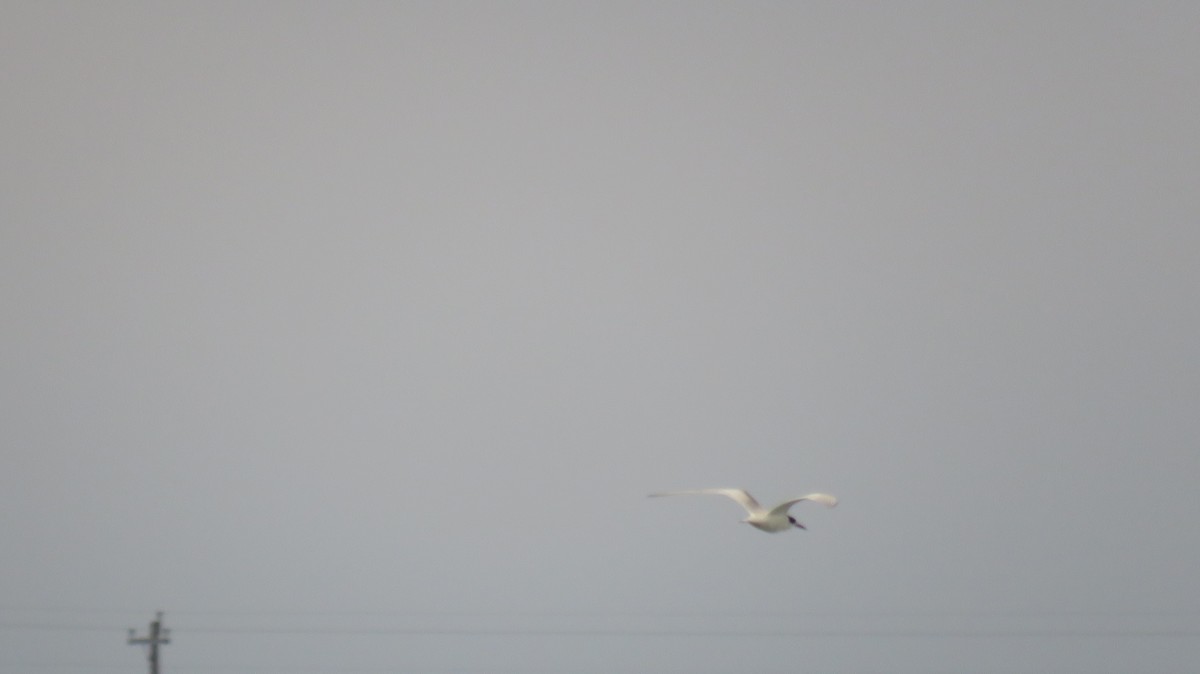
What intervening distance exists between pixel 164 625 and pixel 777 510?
13.2 metres

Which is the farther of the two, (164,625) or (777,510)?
(164,625)

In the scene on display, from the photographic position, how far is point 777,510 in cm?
828

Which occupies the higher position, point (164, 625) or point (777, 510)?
point (164, 625)

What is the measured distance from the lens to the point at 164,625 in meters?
19.2
